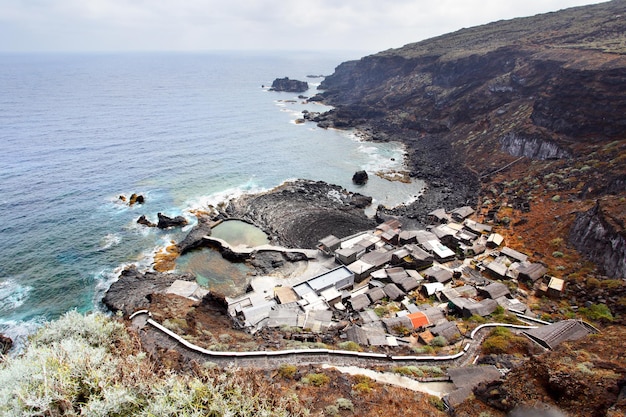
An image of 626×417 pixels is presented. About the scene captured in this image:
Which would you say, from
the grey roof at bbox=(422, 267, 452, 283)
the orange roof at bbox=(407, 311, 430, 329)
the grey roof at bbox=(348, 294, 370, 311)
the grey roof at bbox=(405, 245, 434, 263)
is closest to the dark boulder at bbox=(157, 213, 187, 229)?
the grey roof at bbox=(348, 294, 370, 311)

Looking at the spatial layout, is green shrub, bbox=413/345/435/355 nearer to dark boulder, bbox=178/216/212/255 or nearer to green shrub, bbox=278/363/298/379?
green shrub, bbox=278/363/298/379

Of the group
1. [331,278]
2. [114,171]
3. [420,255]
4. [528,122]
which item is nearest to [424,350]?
[331,278]

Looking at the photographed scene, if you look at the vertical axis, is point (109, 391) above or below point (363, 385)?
above

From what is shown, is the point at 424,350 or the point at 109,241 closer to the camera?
the point at 424,350

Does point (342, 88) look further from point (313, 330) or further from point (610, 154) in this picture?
point (313, 330)

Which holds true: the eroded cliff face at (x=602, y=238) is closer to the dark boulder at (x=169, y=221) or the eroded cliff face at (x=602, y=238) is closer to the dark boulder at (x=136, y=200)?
the dark boulder at (x=169, y=221)

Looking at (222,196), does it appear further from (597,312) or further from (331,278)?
(597,312)

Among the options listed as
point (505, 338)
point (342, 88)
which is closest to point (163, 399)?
point (505, 338)

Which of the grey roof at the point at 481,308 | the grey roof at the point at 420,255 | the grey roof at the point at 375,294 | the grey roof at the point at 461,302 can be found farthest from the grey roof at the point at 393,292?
Answer: the grey roof at the point at 481,308
